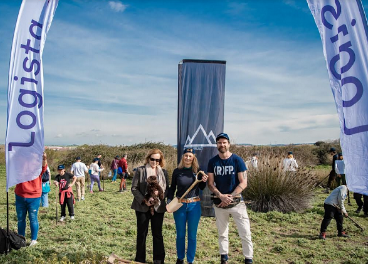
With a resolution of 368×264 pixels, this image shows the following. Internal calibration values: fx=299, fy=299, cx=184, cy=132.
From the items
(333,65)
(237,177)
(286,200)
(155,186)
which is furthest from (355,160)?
(286,200)

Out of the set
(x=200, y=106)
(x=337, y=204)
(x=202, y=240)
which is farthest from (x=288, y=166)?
(x=202, y=240)

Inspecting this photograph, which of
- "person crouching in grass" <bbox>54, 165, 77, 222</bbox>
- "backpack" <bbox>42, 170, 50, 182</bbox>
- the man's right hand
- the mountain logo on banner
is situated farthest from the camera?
"backpack" <bbox>42, 170, 50, 182</bbox>

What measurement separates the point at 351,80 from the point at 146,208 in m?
3.08

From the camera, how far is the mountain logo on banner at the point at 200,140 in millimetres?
6762

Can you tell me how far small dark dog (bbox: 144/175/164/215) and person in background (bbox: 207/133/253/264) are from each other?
29.8 inches

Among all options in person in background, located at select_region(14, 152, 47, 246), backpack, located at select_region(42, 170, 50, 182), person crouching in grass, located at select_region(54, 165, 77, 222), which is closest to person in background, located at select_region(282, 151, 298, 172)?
person crouching in grass, located at select_region(54, 165, 77, 222)

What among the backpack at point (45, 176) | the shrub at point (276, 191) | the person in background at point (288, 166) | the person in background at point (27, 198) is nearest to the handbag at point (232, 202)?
the person in background at point (27, 198)

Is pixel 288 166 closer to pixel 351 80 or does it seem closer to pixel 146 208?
pixel 146 208

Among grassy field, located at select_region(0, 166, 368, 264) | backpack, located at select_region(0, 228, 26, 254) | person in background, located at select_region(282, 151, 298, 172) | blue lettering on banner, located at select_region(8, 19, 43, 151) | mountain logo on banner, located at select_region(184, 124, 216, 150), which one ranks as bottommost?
grassy field, located at select_region(0, 166, 368, 264)

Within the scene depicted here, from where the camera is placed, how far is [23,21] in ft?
14.9

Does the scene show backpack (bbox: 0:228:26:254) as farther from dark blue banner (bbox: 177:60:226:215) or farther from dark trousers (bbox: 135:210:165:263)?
dark blue banner (bbox: 177:60:226:215)

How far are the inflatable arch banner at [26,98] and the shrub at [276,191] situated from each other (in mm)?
6276

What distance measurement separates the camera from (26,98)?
4492 millimetres

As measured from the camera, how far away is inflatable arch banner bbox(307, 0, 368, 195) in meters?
2.84
